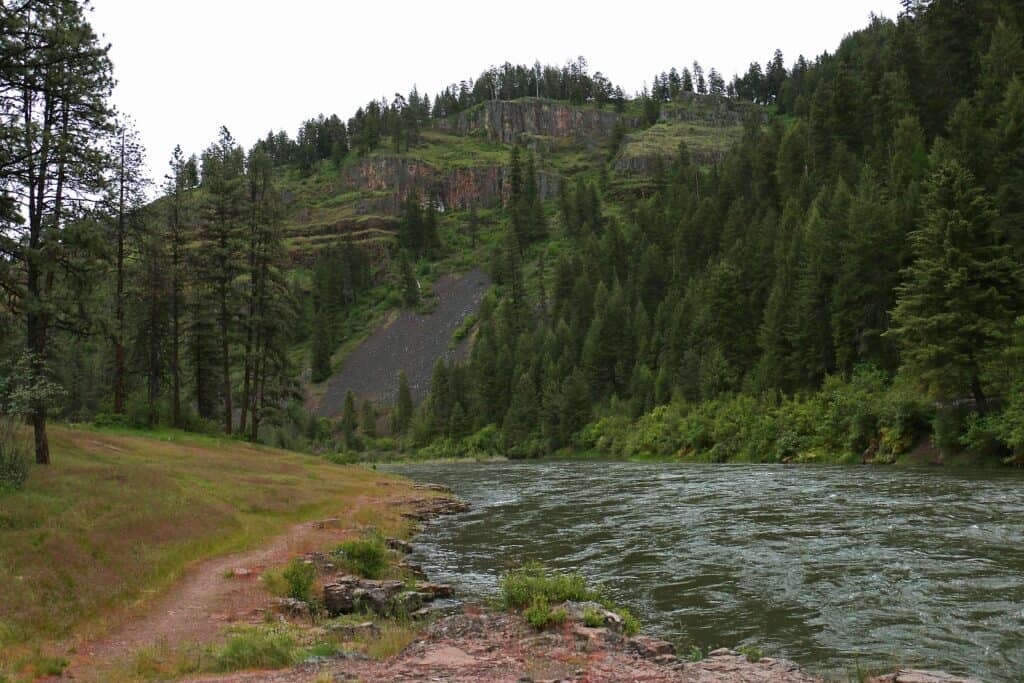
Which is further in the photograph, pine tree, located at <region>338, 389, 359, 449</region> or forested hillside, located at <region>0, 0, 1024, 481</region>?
pine tree, located at <region>338, 389, 359, 449</region>

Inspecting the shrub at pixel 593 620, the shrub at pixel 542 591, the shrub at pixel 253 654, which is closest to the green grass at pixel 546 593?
the shrub at pixel 542 591

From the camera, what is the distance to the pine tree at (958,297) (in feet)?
120

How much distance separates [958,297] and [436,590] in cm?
3513

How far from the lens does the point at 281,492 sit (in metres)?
29.5

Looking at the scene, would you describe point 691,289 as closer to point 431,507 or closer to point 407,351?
point 431,507

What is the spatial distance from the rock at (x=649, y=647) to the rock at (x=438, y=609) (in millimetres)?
4547

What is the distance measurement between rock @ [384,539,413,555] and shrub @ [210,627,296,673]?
35.5 feet

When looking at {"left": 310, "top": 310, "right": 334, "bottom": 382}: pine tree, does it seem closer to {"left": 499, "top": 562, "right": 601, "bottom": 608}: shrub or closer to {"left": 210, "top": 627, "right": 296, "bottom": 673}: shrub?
{"left": 499, "top": 562, "right": 601, "bottom": 608}: shrub

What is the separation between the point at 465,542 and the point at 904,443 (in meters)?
30.9

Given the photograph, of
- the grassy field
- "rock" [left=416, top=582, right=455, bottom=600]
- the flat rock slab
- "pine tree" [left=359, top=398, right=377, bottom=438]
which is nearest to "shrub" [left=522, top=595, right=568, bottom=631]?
the flat rock slab

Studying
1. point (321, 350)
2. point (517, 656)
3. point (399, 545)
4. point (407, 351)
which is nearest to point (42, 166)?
point (399, 545)

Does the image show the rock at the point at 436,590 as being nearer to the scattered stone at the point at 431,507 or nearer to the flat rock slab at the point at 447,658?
the flat rock slab at the point at 447,658

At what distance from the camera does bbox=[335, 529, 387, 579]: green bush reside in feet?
58.2

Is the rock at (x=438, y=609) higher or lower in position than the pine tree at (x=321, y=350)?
lower
